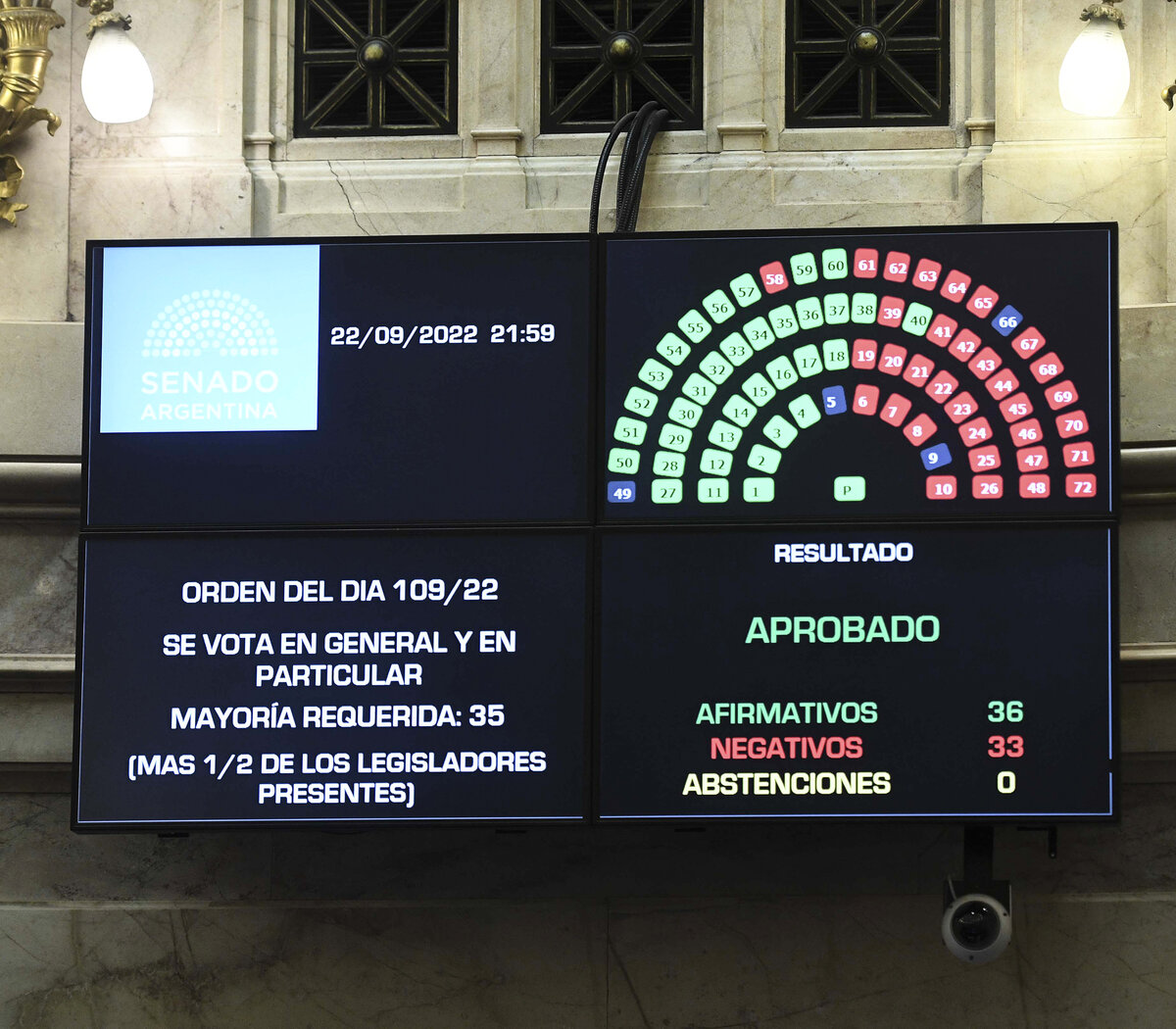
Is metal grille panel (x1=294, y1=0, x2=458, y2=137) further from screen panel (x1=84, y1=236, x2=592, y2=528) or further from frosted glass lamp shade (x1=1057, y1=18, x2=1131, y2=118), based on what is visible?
frosted glass lamp shade (x1=1057, y1=18, x2=1131, y2=118)

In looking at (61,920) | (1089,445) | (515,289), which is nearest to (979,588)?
(1089,445)

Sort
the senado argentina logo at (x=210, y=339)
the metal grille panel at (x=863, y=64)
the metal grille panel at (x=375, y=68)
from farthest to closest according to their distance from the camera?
the metal grille panel at (x=375, y=68), the metal grille panel at (x=863, y=64), the senado argentina logo at (x=210, y=339)

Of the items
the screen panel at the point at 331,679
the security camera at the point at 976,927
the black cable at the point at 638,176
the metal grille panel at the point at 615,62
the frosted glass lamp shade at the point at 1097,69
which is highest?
the metal grille panel at the point at 615,62

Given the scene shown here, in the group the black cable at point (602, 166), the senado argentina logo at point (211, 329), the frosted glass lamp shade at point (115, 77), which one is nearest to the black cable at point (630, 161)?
the black cable at point (602, 166)

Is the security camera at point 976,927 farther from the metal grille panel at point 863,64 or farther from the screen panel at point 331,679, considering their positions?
the metal grille panel at point 863,64

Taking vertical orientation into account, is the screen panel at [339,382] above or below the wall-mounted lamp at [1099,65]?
below

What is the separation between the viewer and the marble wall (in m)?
4.88

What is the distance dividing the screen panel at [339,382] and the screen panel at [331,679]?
A: 13cm

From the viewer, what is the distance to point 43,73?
518 cm

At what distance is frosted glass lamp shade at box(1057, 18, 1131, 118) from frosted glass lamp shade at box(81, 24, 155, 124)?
2.82m

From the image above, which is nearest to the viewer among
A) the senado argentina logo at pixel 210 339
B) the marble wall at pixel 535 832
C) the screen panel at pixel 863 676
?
the screen panel at pixel 863 676

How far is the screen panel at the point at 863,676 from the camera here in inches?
169

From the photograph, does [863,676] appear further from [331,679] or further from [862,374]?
[331,679]

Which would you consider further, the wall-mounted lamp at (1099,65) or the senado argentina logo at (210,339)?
the wall-mounted lamp at (1099,65)
